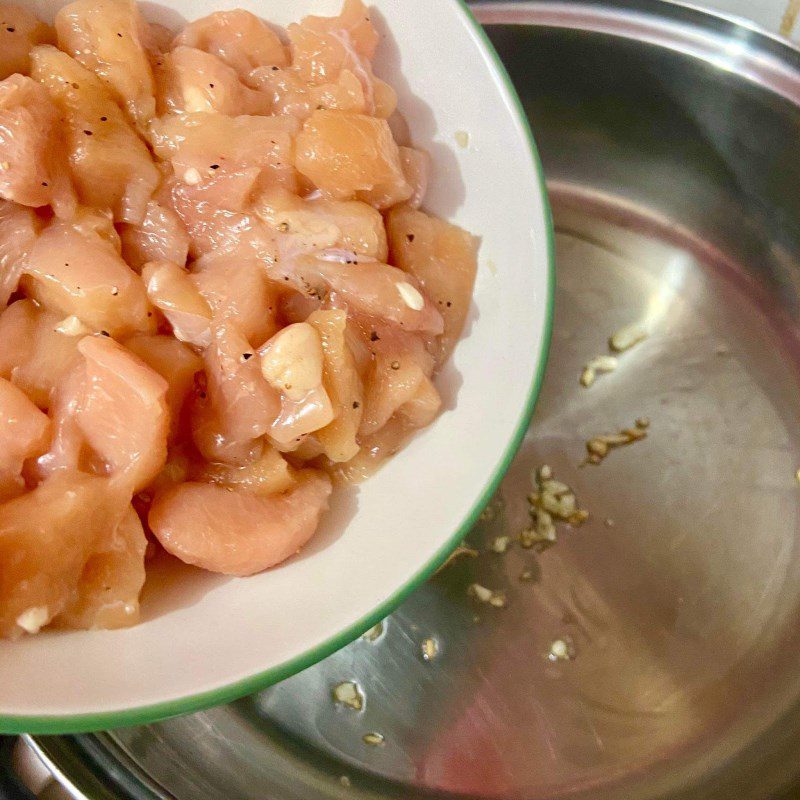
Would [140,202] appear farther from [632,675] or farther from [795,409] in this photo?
[795,409]

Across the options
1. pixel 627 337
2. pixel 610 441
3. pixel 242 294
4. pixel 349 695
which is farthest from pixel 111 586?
pixel 627 337

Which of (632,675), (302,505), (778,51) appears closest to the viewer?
(302,505)

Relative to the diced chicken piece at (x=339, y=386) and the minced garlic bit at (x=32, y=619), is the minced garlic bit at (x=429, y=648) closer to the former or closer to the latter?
the diced chicken piece at (x=339, y=386)

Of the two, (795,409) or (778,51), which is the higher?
(778,51)

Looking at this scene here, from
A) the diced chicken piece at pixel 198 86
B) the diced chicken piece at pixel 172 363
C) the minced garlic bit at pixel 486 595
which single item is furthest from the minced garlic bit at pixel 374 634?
the diced chicken piece at pixel 198 86

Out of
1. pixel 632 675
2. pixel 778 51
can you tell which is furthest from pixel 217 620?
pixel 778 51

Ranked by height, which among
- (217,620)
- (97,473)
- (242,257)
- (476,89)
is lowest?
(217,620)
